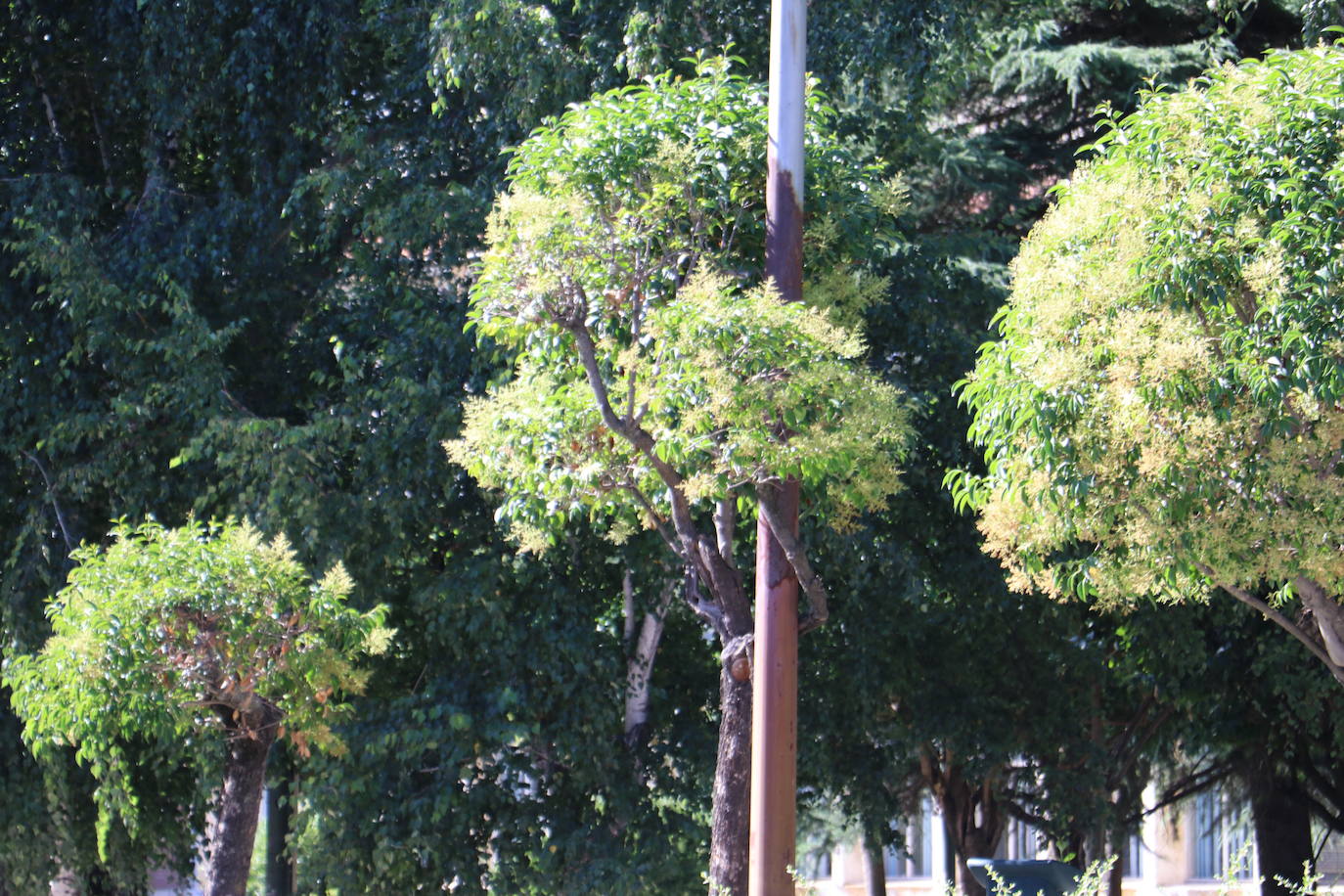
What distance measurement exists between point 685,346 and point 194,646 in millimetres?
4280

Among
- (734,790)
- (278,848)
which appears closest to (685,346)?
(734,790)

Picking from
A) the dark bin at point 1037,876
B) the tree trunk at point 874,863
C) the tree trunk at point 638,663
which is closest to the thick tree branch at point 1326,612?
the dark bin at point 1037,876

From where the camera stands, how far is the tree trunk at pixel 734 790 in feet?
31.6

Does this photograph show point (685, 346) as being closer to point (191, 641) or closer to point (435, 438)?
point (191, 641)

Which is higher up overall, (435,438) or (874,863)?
(435,438)

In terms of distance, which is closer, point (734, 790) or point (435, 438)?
point (734, 790)

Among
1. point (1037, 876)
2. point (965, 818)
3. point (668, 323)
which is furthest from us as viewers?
point (965, 818)

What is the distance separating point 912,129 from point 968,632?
181 inches

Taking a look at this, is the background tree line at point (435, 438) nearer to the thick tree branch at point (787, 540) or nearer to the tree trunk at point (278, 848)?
the tree trunk at point (278, 848)

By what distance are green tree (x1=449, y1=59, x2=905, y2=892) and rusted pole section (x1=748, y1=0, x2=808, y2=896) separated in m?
0.22

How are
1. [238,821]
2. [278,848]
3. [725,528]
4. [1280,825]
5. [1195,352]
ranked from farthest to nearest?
[278,848], [1280,825], [238,821], [725,528], [1195,352]

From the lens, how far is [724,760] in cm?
985

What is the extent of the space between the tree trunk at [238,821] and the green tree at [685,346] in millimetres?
3092

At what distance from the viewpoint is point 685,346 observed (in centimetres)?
844
